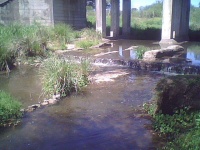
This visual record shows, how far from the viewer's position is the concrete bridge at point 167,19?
19.5 meters

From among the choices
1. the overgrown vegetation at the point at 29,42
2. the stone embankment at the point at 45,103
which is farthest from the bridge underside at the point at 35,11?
the stone embankment at the point at 45,103

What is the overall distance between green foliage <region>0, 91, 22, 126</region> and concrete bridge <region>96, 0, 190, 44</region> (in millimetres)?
15210

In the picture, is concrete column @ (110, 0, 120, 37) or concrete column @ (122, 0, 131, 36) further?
concrete column @ (122, 0, 131, 36)

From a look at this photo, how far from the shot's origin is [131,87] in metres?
9.26

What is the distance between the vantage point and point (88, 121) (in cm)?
642

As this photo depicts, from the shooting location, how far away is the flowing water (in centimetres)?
532

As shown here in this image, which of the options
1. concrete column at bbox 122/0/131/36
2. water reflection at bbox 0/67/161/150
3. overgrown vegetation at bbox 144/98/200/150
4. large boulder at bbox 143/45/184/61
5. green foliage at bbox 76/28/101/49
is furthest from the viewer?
concrete column at bbox 122/0/131/36

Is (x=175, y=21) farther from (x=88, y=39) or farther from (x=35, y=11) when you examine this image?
(x=35, y=11)

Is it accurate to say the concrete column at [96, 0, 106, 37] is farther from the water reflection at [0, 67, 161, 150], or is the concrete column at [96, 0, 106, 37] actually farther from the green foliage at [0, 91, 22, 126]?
the green foliage at [0, 91, 22, 126]

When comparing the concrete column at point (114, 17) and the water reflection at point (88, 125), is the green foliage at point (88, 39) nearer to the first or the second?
the concrete column at point (114, 17)

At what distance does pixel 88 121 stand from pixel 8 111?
1.83 meters

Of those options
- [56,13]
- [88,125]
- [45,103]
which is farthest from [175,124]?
[56,13]

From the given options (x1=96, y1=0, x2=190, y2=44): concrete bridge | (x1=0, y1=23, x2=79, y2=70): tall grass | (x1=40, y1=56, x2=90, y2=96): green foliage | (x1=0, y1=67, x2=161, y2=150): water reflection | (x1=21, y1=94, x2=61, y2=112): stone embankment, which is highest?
(x1=96, y1=0, x2=190, y2=44): concrete bridge

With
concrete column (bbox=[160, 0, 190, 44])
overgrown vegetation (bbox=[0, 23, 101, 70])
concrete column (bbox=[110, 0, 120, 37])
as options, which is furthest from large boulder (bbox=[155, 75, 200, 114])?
concrete column (bbox=[110, 0, 120, 37])
